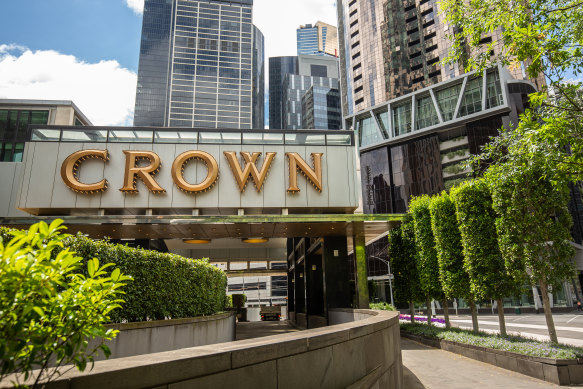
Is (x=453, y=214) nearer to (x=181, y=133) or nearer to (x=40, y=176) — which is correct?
(x=181, y=133)

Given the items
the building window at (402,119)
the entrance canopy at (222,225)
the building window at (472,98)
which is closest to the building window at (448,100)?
the building window at (472,98)

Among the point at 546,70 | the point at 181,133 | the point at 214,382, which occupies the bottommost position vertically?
the point at 214,382

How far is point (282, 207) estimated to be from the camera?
24.2 meters

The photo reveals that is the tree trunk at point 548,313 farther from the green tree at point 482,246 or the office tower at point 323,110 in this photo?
the office tower at point 323,110

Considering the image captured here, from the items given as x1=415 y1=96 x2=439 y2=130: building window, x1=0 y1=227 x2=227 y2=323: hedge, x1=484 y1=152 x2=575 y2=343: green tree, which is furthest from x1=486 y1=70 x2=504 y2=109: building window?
x1=0 y1=227 x2=227 y2=323: hedge

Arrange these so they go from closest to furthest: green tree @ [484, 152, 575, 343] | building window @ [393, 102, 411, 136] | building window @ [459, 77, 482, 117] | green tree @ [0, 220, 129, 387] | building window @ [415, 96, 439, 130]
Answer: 1. green tree @ [0, 220, 129, 387]
2. green tree @ [484, 152, 575, 343]
3. building window @ [459, 77, 482, 117]
4. building window @ [415, 96, 439, 130]
5. building window @ [393, 102, 411, 136]

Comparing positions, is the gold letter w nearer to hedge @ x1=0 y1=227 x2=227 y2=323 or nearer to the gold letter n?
the gold letter n

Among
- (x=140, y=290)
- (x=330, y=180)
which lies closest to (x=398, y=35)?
(x=330, y=180)

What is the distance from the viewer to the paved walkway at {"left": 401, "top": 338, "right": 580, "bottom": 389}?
A: 999 centimetres

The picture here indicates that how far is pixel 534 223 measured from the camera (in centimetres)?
1312

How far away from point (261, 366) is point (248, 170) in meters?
20.7

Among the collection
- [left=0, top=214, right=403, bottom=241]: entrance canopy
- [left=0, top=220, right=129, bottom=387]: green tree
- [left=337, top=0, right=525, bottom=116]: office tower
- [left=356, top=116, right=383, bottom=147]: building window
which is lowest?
[left=0, top=220, right=129, bottom=387]: green tree

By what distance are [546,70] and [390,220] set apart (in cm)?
1237

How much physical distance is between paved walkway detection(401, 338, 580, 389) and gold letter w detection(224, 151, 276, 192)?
13.8 meters
